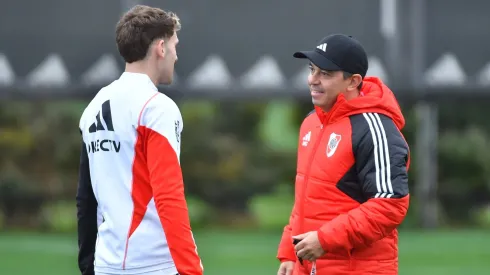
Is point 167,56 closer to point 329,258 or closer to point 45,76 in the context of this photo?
point 329,258

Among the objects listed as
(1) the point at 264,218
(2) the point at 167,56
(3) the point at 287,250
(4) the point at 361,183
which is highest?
(2) the point at 167,56

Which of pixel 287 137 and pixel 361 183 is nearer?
pixel 361 183

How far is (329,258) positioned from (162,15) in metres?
1.16

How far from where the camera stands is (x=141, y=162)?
12.9 feet

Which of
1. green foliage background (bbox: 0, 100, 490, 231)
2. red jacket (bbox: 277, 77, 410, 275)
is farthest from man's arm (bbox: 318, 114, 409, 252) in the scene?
green foliage background (bbox: 0, 100, 490, 231)

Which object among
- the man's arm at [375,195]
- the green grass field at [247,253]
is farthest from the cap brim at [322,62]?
the green grass field at [247,253]

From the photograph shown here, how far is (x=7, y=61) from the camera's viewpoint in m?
12.8

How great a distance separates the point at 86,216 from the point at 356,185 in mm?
1047

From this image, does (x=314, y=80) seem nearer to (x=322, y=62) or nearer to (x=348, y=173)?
(x=322, y=62)

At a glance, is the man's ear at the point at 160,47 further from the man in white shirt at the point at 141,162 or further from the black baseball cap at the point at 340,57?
the black baseball cap at the point at 340,57

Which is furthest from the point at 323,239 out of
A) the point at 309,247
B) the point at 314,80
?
the point at 314,80

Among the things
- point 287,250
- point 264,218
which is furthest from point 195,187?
point 287,250

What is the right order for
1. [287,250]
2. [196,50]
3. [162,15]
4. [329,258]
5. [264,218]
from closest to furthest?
1. [162,15]
2. [329,258]
3. [287,250]
4. [196,50]
5. [264,218]

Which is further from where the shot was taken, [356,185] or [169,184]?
[356,185]
